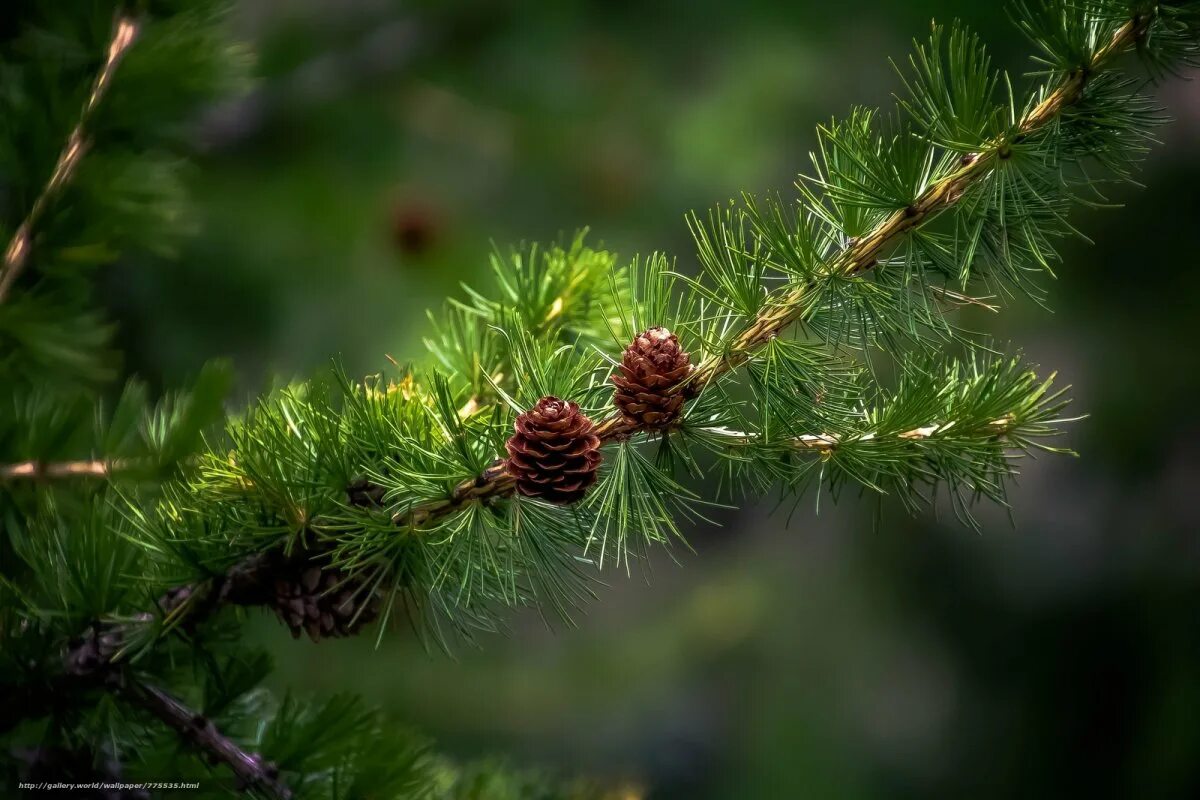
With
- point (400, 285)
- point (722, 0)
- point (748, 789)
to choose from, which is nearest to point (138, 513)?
point (400, 285)

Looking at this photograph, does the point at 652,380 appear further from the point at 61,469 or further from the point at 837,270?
the point at 61,469

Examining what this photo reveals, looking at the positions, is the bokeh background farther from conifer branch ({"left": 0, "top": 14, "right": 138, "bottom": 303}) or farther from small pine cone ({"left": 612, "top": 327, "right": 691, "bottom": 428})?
small pine cone ({"left": 612, "top": 327, "right": 691, "bottom": 428})

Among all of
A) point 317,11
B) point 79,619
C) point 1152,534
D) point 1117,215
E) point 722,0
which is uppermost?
point 722,0

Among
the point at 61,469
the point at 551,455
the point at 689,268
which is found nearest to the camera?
the point at 551,455

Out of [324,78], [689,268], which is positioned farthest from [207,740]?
[689,268]

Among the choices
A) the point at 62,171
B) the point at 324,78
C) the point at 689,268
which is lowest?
the point at 689,268

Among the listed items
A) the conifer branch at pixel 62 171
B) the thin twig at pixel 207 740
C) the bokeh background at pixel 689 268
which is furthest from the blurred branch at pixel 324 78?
the thin twig at pixel 207 740

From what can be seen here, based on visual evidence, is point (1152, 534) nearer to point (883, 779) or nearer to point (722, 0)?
point (883, 779)
